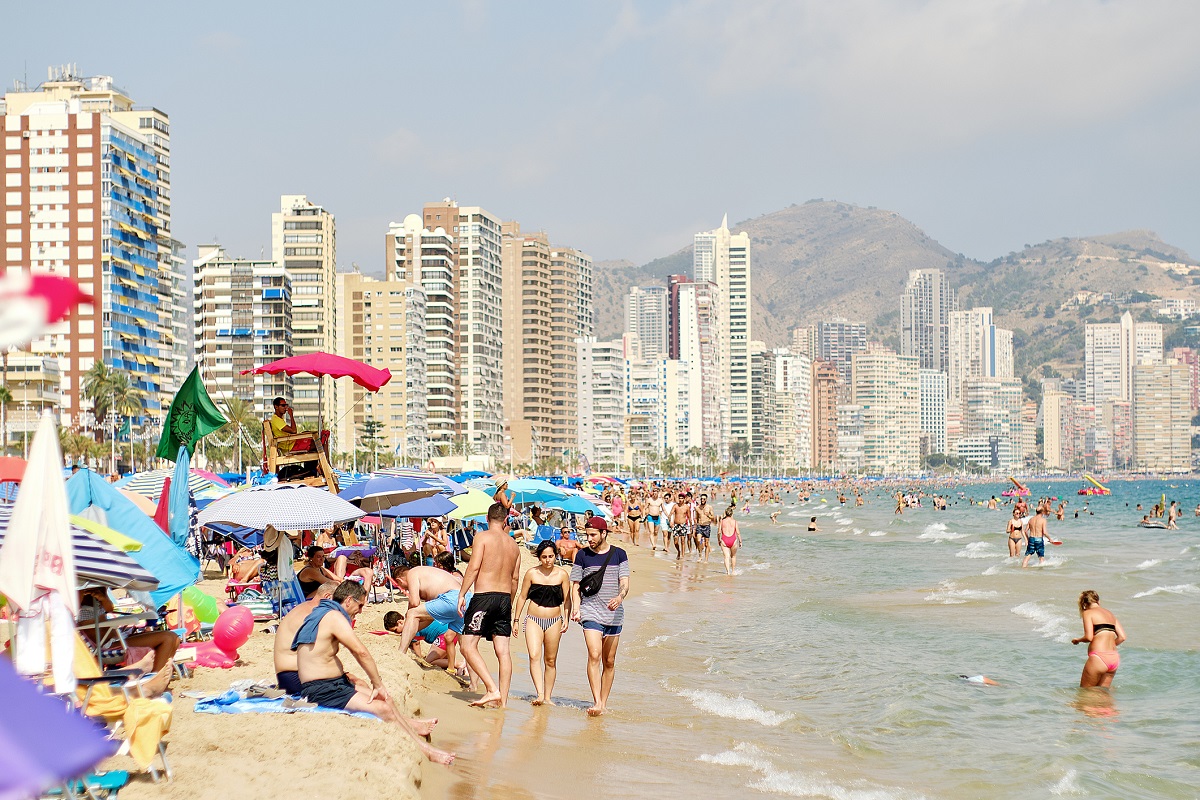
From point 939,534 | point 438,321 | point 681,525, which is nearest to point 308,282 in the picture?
point 438,321

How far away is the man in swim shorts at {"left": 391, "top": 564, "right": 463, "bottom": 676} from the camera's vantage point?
35.3 feet

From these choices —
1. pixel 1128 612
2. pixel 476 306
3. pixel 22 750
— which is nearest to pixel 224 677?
pixel 22 750

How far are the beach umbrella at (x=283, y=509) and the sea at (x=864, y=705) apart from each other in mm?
2544

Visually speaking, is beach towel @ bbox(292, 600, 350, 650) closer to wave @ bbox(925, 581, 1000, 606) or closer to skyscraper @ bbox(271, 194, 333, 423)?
wave @ bbox(925, 581, 1000, 606)

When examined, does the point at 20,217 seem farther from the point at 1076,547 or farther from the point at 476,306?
the point at 1076,547

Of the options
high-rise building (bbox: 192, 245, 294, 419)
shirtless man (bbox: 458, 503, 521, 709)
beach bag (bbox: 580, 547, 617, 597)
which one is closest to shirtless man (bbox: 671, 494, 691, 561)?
beach bag (bbox: 580, 547, 617, 597)

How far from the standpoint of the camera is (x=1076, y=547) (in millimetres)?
38344

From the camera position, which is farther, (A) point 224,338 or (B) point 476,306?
(B) point 476,306

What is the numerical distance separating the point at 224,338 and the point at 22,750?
11189cm

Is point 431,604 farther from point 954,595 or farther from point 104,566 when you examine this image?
point 954,595

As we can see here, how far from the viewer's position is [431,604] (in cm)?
1077

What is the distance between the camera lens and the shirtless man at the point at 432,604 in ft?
35.3

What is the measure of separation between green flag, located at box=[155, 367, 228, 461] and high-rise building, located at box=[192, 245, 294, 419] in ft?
317

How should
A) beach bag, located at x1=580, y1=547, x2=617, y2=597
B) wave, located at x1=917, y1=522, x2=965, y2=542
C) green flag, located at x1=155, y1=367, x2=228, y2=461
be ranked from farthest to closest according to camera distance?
wave, located at x1=917, y1=522, x2=965, y2=542
green flag, located at x1=155, y1=367, x2=228, y2=461
beach bag, located at x1=580, y1=547, x2=617, y2=597
